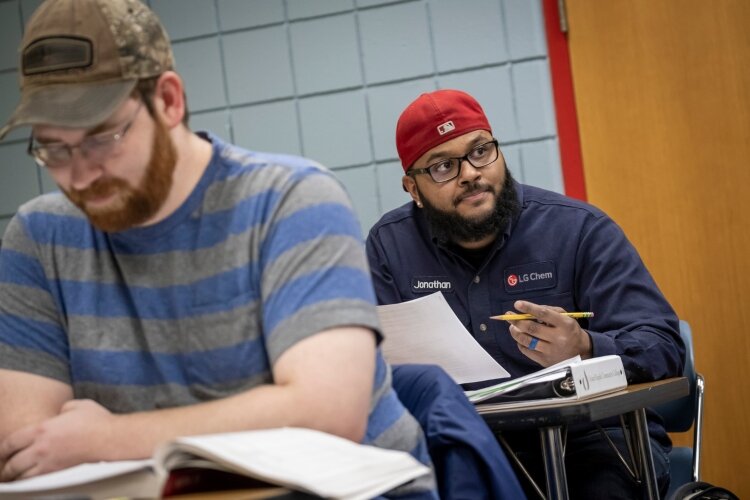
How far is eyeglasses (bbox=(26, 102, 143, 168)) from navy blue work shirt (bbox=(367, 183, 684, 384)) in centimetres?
142

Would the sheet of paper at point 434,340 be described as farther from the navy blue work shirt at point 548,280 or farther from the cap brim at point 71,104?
the cap brim at point 71,104

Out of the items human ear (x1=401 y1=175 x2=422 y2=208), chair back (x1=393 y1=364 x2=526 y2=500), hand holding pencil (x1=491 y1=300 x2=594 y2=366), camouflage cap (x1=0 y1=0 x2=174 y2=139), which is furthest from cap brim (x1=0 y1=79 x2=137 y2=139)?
human ear (x1=401 y1=175 x2=422 y2=208)

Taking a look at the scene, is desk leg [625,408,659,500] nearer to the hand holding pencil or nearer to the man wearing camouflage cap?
the hand holding pencil

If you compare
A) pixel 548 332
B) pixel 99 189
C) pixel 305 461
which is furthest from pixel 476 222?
pixel 305 461

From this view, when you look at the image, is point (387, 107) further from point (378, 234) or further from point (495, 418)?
point (495, 418)

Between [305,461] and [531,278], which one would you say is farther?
[531,278]

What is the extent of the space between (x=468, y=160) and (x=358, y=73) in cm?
128

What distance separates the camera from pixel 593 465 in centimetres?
247

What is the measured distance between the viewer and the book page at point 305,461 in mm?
1006

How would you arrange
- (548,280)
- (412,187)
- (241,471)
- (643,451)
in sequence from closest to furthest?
(241,471) → (643,451) → (548,280) → (412,187)

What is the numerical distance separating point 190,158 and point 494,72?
8.51 feet

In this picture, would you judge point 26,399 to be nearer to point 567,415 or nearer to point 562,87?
point 567,415

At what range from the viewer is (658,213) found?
3877 millimetres

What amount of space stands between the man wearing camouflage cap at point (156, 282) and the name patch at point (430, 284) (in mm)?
1371
